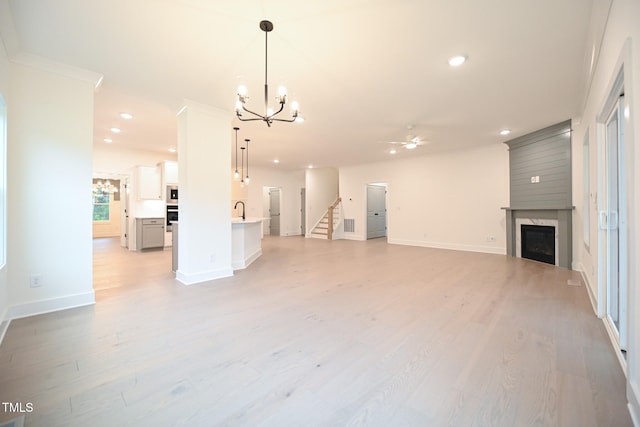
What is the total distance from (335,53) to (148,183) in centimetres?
655

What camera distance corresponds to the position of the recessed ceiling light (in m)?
2.78

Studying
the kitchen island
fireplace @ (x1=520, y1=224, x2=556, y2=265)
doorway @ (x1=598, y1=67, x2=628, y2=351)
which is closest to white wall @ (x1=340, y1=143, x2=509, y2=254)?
fireplace @ (x1=520, y1=224, x2=556, y2=265)

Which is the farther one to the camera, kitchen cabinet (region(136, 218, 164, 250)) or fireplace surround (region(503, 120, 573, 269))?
kitchen cabinet (region(136, 218, 164, 250))

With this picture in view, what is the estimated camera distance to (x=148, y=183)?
23.2ft

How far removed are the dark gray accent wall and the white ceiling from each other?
2.23ft

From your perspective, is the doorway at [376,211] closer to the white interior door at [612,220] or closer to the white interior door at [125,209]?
the white interior door at [612,220]

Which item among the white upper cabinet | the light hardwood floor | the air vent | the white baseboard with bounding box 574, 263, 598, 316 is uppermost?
the white upper cabinet

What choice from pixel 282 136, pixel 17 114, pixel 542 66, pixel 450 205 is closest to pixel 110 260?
pixel 17 114

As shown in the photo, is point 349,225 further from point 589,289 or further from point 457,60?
point 457,60

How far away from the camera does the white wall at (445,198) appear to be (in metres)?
6.68

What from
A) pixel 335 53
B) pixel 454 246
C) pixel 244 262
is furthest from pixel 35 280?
pixel 454 246

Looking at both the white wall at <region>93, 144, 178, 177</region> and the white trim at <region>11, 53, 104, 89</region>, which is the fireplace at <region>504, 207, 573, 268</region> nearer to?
the white trim at <region>11, 53, 104, 89</region>

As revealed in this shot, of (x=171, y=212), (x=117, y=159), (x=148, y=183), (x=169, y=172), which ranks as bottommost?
(x=171, y=212)

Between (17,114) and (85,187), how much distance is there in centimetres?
90
